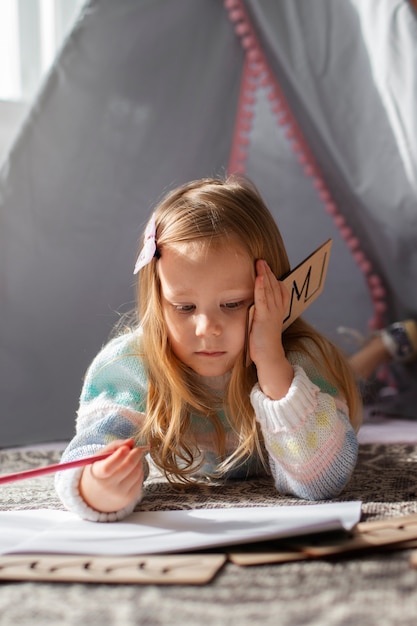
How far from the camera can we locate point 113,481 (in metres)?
0.87

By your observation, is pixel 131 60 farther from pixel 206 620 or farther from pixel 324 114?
pixel 206 620

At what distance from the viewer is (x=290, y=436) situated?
0.96 metres

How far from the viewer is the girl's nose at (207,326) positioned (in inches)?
37.6

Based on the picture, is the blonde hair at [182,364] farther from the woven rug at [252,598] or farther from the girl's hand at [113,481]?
the woven rug at [252,598]

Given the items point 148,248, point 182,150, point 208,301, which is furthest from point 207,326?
point 182,150

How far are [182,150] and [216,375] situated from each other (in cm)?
67

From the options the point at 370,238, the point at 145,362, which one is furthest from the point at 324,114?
the point at 145,362

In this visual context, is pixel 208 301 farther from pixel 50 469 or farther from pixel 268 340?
pixel 50 469

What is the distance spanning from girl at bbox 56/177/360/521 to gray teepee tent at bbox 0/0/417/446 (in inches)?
16.5

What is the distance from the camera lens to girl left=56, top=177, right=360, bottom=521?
963mm

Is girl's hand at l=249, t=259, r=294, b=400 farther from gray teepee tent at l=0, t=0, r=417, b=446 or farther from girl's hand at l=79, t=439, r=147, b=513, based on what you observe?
gray teepee tent at l=0, t=0, r=417, b=446

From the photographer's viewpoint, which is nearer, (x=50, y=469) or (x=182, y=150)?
(x=50, y=469)

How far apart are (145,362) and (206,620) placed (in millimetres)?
466

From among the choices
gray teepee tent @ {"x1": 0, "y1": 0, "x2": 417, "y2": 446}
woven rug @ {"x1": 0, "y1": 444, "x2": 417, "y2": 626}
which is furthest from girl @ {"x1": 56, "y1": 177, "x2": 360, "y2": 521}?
gray teepee tent @ {"x1": 0, "y1": 0, "x2": 417, "y2": 446}
